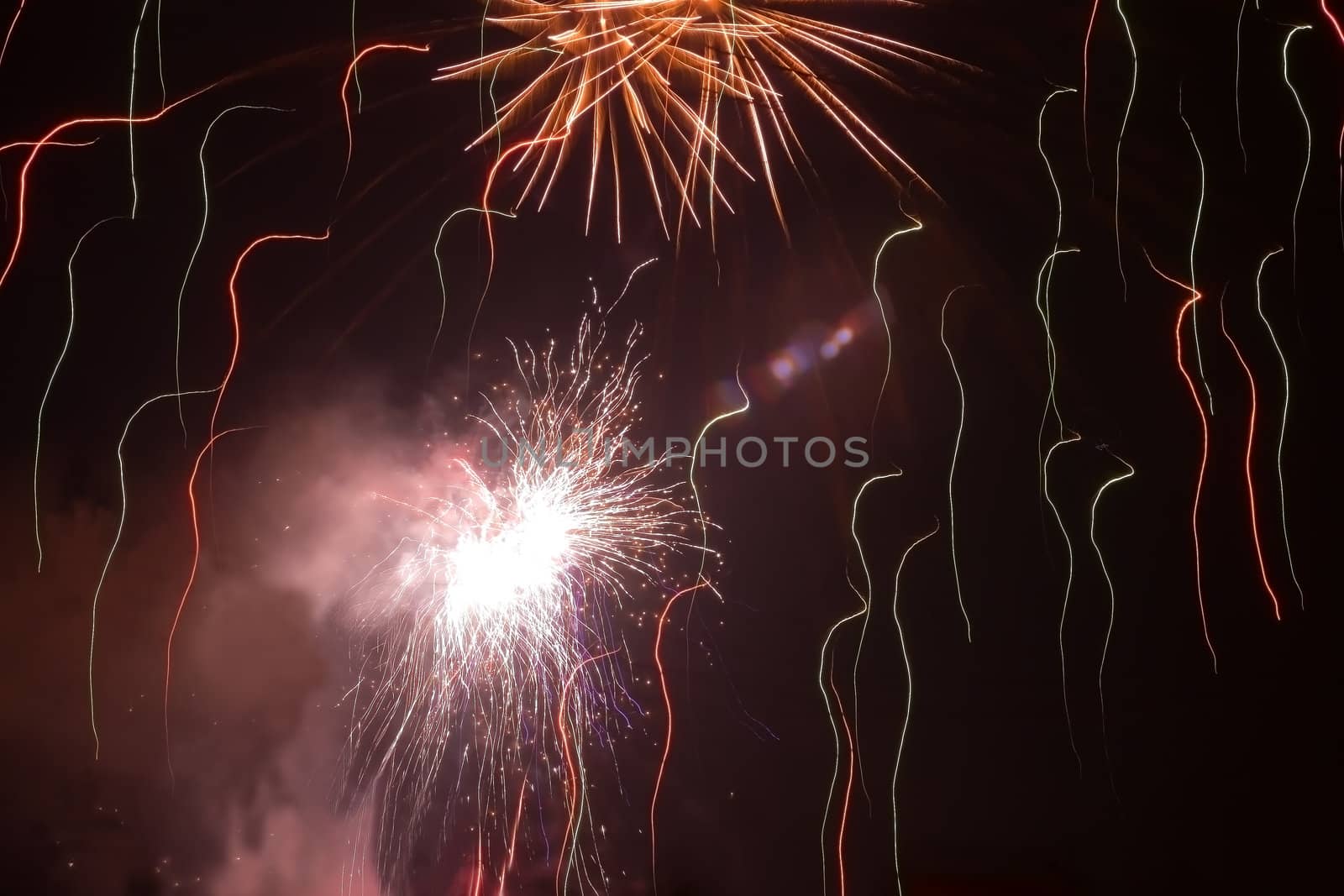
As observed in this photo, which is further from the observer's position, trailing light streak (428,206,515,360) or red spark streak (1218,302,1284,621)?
trailing light streak (428,206,515,360)

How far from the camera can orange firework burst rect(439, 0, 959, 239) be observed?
1.92 metres

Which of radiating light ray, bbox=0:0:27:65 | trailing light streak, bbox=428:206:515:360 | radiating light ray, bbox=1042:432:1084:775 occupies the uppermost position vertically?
radiating light ray, bbox=0:0:27:65

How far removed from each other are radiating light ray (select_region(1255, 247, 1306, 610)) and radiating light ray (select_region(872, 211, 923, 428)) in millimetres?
830

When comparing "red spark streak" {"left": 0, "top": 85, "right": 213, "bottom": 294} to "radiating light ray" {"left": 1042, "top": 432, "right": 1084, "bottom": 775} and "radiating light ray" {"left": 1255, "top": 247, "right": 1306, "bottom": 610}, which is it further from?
"radiating light ray" {"left": 1255, "top": 247, "right": 1306, "bottom": 610}

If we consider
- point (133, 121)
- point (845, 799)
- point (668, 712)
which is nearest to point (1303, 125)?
point (845, 799)

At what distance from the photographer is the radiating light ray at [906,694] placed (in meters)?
1.96

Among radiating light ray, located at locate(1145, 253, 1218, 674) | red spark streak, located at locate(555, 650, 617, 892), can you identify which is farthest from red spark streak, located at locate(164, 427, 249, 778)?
radiating light ray, located at locate(1145, 253, 1218, 674)

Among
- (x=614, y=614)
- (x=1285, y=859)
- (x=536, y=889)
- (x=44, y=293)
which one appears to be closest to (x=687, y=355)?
(x=614, y=614)

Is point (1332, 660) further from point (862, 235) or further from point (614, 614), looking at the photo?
point (614, 614)

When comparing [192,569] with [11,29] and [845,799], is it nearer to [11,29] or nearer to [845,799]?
[11,29]

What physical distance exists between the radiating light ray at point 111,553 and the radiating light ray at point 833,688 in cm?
169

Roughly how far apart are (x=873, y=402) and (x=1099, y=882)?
129 cm

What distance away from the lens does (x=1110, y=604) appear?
1.95m

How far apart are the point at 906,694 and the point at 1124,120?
153cm
